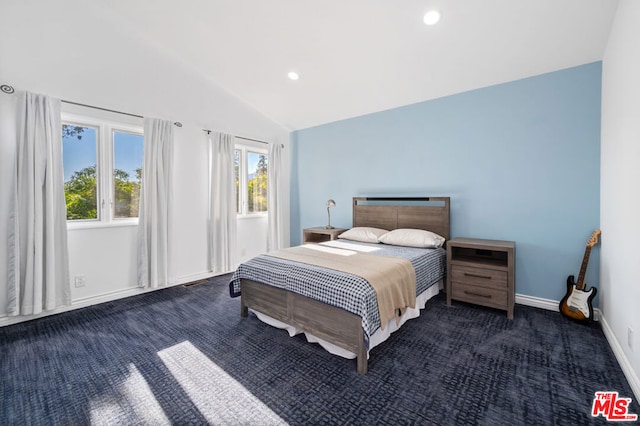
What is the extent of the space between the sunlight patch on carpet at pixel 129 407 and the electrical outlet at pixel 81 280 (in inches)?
74.3

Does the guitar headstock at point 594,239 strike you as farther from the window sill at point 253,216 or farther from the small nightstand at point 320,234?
the window sill at point 253,216

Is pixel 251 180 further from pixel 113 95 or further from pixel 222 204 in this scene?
pixel 113 95

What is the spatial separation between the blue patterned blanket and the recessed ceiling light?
2.19 m

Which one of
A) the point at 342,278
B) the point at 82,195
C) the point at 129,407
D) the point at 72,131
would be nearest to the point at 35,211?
the point at 82,195

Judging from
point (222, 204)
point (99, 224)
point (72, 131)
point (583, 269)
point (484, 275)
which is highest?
point (72, 131)

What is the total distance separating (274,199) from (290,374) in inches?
138

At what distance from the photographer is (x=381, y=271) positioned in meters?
2.31

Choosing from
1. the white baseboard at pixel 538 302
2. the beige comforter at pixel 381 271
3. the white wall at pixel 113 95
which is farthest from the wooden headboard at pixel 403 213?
the white wall at pixel 113 95

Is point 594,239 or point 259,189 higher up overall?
point 259,189

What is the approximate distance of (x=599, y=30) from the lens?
239cm

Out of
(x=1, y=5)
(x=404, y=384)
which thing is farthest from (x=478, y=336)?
(x=1, y=5)

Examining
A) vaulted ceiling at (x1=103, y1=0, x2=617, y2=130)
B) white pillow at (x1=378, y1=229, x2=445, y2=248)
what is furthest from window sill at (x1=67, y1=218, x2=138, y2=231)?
white pillow at (x1=378, y1=229, x2=445, y2=248)

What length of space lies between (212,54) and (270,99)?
1.08 m

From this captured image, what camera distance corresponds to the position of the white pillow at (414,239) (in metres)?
3.31
